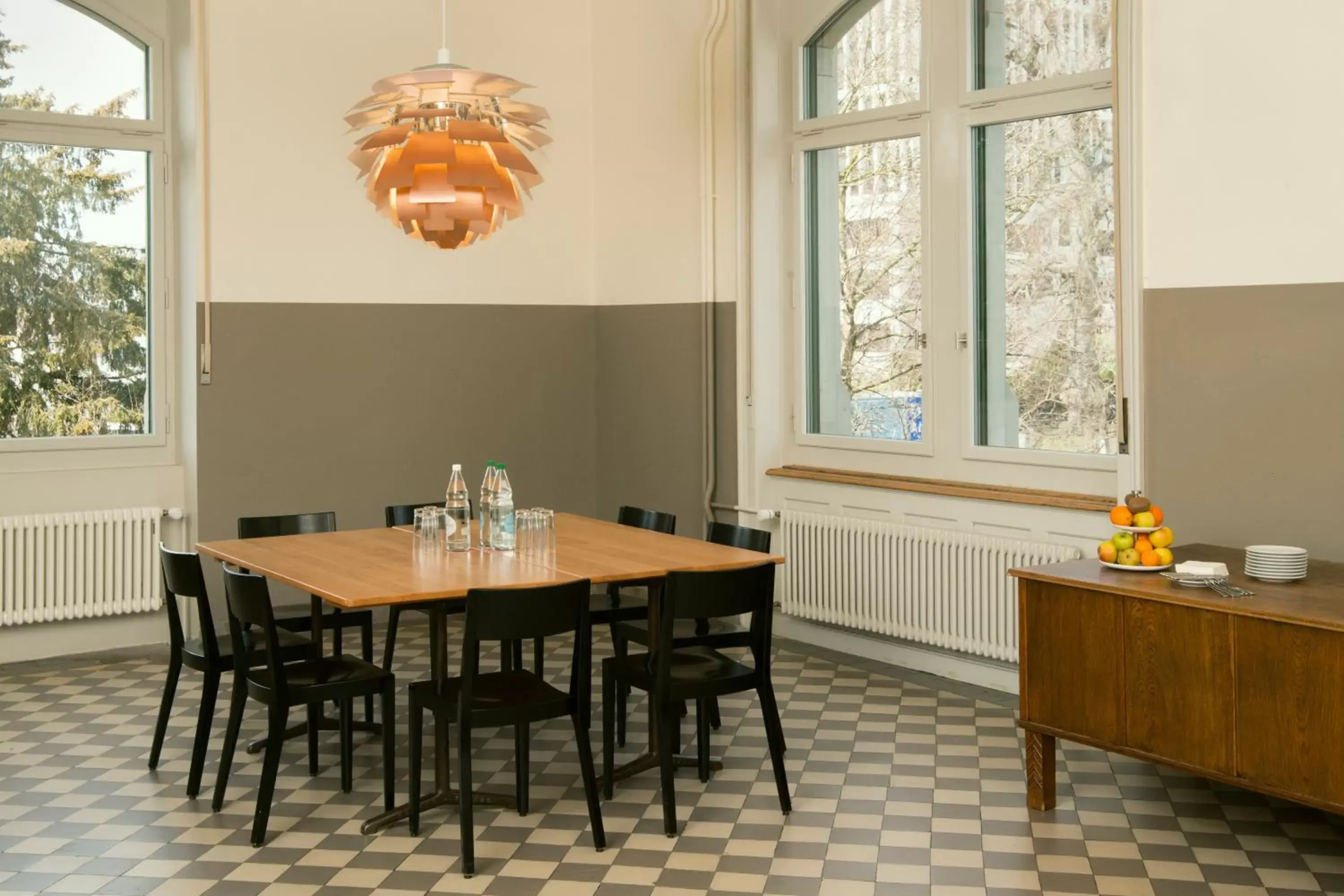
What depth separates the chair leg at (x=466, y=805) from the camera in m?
3.76

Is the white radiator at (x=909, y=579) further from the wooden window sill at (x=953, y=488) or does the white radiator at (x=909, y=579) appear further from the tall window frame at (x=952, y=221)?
the tall window frame at (x=952, y=221)

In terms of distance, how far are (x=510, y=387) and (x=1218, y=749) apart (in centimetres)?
467

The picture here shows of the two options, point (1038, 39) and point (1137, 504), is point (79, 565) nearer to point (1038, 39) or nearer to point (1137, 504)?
point (1137, 504)

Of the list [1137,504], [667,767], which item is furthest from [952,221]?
[667,767]

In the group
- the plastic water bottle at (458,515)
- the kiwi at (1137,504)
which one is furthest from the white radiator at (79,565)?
the kiwi at (1137,504)

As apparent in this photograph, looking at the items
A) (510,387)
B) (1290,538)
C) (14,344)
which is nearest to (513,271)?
(510,387)

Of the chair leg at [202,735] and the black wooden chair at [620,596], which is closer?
the chair leg at [202,735]

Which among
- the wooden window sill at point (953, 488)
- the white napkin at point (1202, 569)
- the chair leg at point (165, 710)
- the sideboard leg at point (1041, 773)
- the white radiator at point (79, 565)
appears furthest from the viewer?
the white radiator at point (79, 565)

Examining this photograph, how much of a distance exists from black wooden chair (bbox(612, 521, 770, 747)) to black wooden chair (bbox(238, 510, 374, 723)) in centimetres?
93

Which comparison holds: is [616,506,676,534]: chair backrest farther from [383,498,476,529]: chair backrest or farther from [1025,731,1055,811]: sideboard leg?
[1025,731,1055,811]: sideboard leg

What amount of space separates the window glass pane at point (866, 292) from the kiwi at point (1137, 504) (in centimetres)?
200

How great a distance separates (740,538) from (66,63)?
421cm

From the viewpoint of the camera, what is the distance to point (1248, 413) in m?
4.50

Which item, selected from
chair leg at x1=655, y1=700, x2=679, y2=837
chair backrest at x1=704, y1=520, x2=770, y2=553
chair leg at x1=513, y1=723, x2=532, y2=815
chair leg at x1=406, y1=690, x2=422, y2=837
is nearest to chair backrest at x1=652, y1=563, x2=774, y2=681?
chair leg at x1=655, y1=700, x2=679, y2=837
